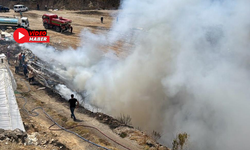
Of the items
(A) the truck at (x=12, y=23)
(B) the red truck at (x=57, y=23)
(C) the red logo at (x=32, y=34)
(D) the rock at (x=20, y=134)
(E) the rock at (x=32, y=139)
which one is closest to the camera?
(D) the rock at (x=20, y=134)

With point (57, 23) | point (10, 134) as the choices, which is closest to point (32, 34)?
point (57, 23)

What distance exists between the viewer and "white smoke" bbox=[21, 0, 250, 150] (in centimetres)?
1081

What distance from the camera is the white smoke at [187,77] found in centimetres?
1081

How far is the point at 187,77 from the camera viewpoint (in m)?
11.9

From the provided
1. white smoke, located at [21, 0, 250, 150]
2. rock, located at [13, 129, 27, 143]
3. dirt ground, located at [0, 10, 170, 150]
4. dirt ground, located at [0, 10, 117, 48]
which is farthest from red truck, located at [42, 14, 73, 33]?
rock, located at [13, 129, 27, 143]

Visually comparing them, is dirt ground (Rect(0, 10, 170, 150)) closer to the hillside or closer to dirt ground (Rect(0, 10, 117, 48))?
dirt ground (Rect(0, 10, 117, 48))

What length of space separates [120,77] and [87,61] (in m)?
4.69

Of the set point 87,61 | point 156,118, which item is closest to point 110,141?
point 156,118

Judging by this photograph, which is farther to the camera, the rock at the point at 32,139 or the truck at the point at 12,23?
the truck at the point at 12,23

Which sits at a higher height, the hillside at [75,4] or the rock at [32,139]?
the hillside at [75,4]

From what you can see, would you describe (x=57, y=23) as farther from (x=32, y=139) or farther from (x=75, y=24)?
(x=32, y=139)

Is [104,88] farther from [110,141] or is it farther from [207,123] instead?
[207,123]

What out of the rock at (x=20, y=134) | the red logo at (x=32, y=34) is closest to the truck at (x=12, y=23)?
the red logo at (x=32, y=34)

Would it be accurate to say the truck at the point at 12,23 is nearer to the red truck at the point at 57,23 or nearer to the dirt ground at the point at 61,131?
the red truck at the point at 57,23
